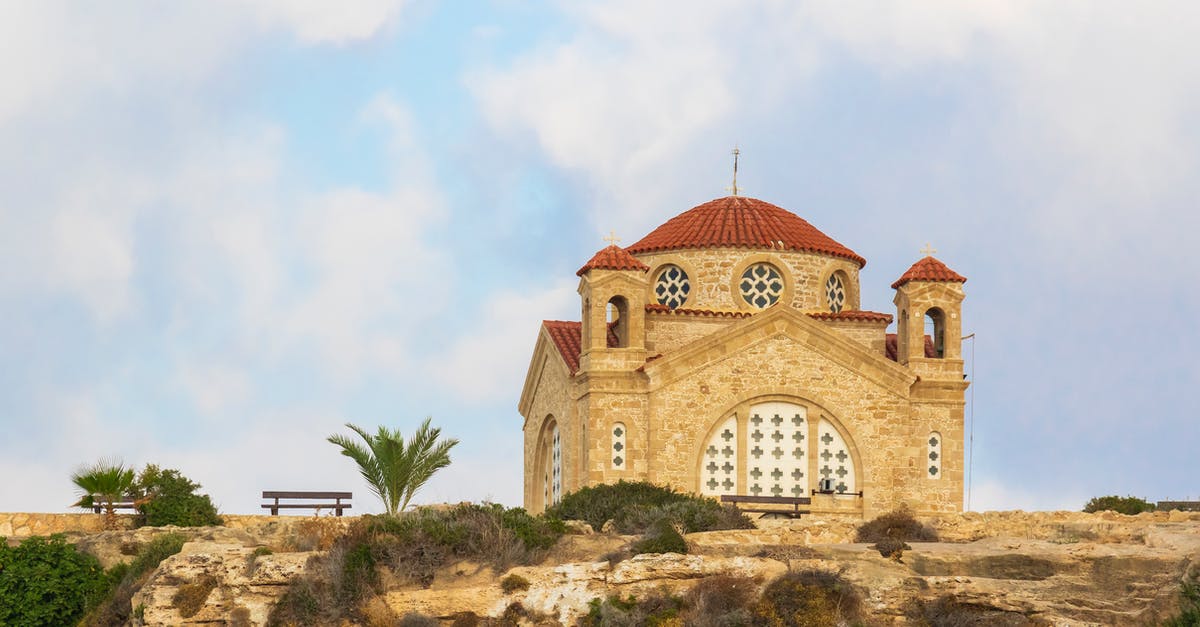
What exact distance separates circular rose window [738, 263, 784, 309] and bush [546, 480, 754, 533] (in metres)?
6.88

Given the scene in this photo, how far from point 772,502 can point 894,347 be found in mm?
7112

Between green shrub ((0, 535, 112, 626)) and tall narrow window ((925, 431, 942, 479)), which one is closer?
green shrub ((0, 535, 112, 626))

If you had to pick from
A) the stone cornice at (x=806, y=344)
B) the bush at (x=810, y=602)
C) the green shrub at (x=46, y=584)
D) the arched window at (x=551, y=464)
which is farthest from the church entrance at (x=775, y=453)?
the green shrub at (x=46, y=584)

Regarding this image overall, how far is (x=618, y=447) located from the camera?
46375 mm

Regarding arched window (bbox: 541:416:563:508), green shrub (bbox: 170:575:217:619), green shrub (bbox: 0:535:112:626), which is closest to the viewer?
green shrub (bbox: 170:575:217:619)

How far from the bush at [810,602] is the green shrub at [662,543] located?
6.54ft

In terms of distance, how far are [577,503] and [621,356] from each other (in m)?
5.04

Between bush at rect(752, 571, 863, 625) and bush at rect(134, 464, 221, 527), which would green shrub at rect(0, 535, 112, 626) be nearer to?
bush at rect(134, 464, 221, 527)

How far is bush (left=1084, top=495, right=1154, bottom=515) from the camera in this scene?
46.0 metres

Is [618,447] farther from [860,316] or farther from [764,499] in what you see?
[860,316]

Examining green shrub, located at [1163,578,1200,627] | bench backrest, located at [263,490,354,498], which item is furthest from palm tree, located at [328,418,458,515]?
green shrub, located at [1163,578,1200,627]

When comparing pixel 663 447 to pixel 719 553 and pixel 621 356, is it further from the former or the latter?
pixel 719 553

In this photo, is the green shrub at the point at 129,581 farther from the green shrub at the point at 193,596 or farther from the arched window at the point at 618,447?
the arched window at the point at 618,447

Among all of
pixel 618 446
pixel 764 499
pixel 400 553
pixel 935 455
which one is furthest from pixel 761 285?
pixel 400 553
